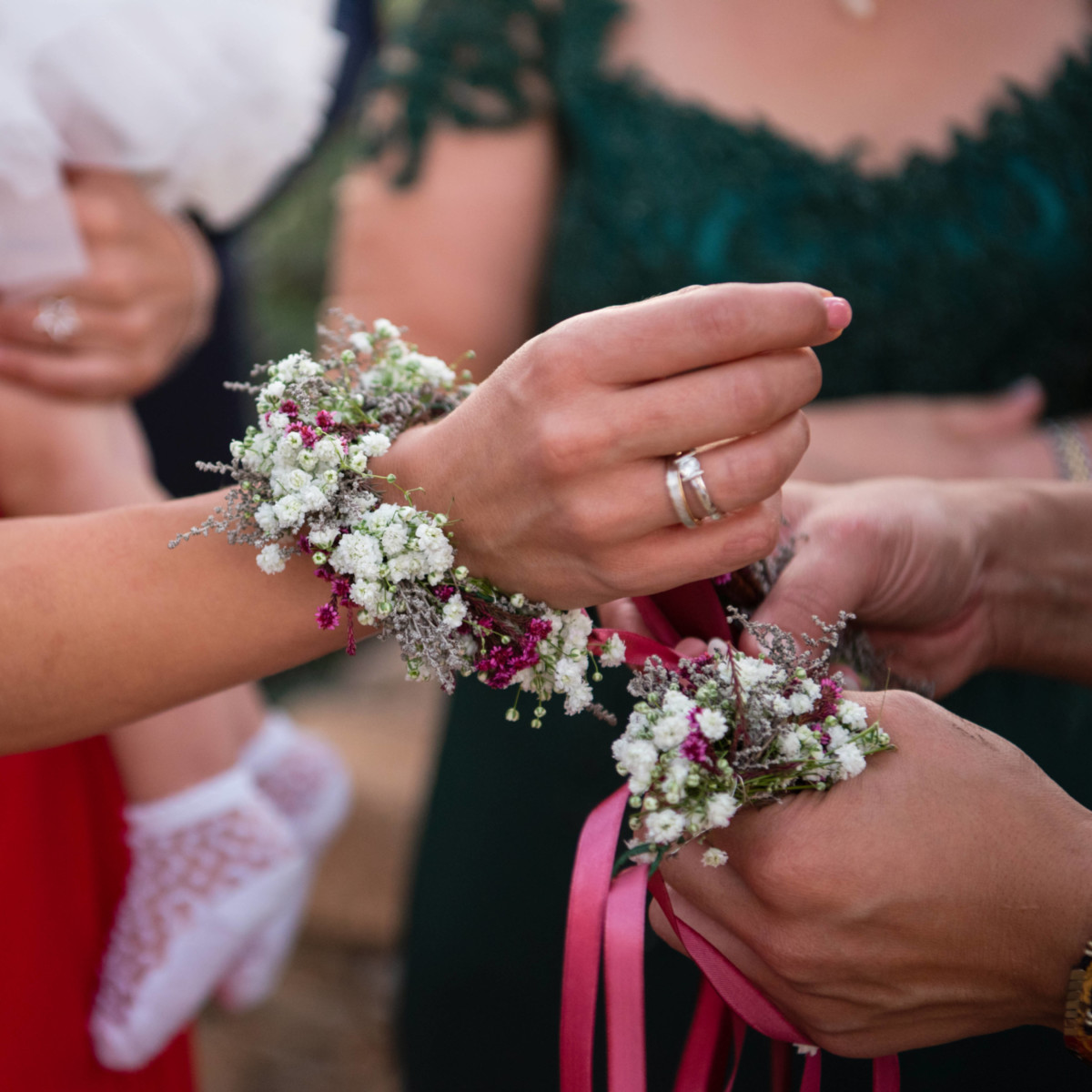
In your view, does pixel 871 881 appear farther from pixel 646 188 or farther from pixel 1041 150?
pixel 1041 150

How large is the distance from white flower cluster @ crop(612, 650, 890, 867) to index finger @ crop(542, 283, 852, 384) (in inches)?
10.4

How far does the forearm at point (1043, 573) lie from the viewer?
1.14 metres

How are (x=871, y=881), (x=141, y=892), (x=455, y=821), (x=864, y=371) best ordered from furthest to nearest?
(x=455, y=821), (x=864, y=371), (x=141, y=892), (x=871, y=881)

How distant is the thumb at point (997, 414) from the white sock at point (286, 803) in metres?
1.47

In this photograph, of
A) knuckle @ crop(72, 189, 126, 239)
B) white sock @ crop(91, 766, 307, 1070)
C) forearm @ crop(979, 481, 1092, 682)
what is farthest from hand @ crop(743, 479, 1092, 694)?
knuckle @ crop(72, 189, 126, 239)

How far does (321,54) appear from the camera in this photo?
175cm

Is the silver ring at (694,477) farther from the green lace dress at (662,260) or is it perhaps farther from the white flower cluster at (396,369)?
the green lace dress at (662,260)

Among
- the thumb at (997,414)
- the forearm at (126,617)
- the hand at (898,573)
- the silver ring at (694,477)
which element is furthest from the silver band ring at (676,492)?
the thumb at (997,414)

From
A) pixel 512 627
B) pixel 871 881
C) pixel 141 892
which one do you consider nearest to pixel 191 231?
pixel 141 892

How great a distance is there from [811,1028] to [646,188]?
49.8 inches

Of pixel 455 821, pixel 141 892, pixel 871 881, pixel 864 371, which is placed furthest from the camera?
pixel 455 821

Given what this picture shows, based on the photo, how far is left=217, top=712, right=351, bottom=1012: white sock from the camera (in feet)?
6.10

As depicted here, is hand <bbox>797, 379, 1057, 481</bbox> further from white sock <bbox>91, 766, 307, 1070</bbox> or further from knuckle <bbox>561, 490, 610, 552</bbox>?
white sock <bbox>91, 766, 307, 1070</bbox>

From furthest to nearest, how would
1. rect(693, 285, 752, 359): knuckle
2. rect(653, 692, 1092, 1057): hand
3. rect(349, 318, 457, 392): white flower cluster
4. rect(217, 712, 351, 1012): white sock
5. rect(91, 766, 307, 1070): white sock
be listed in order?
rect(217, 712, 351, 1012): white sock → rect(91, 766, 307, 1070): white sock → rect(349, 318, 457, 392): white flower cluster → rect(653, 692, 1092, 1057): hand → rect(693, 285, 752, 359): knuckle
